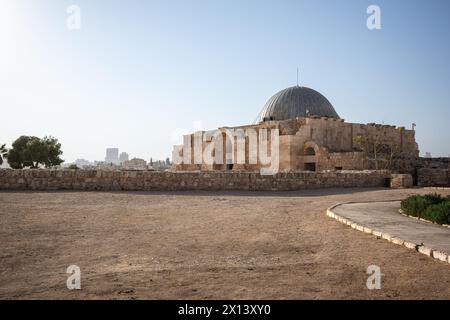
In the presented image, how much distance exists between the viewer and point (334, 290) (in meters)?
3.41

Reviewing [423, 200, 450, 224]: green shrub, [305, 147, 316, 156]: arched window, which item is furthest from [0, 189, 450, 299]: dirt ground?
[305, 147, 316, 156]: arched window

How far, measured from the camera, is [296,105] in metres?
34.9

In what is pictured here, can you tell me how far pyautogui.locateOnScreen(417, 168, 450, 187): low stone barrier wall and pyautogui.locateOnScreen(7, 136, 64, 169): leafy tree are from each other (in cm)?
4087

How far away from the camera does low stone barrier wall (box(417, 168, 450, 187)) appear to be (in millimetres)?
20891

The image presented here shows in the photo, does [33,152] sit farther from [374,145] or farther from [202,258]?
[202,258]

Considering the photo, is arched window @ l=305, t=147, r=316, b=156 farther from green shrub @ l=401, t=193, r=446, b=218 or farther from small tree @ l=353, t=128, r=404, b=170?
green shrub @ l=401, t=193, r=446, b=218

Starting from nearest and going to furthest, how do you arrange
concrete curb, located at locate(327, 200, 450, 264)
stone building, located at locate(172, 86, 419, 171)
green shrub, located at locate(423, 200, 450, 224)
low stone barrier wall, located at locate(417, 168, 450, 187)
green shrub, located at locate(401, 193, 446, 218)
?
concrete curb, located at locate(327, 200, 450, 264)
green shrub, located at locate(423, 200, 450, 224)
green shrub, located at locate(401, 193, 446, 218)
low stone barrier wall, located at locate(417, 168, 450, 187)
stone building, located at locate(172, 86, 419, 171)

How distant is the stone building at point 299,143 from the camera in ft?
83.2

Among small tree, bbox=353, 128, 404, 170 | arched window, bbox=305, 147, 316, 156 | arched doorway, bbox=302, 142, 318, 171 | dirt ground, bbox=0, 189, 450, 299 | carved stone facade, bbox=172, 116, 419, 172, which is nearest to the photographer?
dirt ground, bbox=0, 189, 450, 299

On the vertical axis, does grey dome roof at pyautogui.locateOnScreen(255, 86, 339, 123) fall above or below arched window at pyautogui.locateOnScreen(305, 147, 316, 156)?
above

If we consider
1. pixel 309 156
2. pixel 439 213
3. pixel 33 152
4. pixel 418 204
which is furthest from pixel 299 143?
pixel 33 152

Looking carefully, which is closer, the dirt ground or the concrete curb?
the dirt ground
